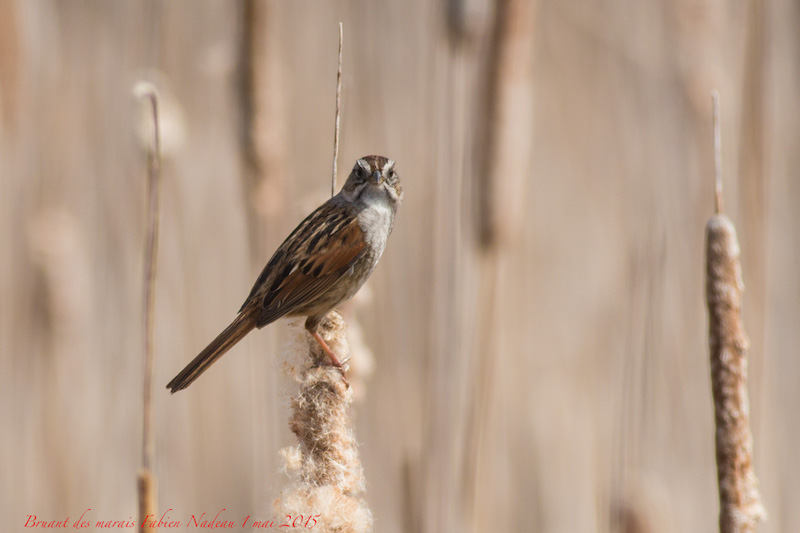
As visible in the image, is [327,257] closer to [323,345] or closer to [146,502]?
[323,345]

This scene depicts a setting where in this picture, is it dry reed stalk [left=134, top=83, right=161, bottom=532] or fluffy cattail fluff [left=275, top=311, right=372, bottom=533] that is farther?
fluffy cattail fluff [left=275, top=311, right=372, bottom=533]

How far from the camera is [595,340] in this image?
3.33 metres

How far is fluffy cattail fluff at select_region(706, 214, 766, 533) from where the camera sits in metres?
1.25

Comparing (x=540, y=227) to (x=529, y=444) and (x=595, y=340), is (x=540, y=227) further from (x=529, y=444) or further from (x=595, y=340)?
(x=529, y=444)

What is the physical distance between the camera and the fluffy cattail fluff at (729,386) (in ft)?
4.11

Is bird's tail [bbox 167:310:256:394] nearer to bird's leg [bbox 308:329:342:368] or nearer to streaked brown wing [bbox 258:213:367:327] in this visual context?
streaked brown wing [bbox 258:213:367:327]

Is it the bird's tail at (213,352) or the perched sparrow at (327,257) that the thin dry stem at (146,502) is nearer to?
the bird's tail at (213,352)

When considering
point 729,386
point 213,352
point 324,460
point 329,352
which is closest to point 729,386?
point 729,386

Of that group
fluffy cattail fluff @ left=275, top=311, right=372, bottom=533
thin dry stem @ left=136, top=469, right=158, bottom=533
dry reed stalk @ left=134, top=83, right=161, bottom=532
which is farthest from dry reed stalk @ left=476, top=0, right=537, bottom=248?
thin dry stem @ left=136, top=469, right=158, bottom=533

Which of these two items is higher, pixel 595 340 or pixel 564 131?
pixel 564 131

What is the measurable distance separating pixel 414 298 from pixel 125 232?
121 cm

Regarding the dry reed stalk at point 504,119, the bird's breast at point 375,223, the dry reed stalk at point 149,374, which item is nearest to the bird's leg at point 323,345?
the bird's breast at point 375,223

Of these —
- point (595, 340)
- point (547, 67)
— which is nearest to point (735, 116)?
point (595, 340)

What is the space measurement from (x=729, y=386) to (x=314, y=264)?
1.30 m
